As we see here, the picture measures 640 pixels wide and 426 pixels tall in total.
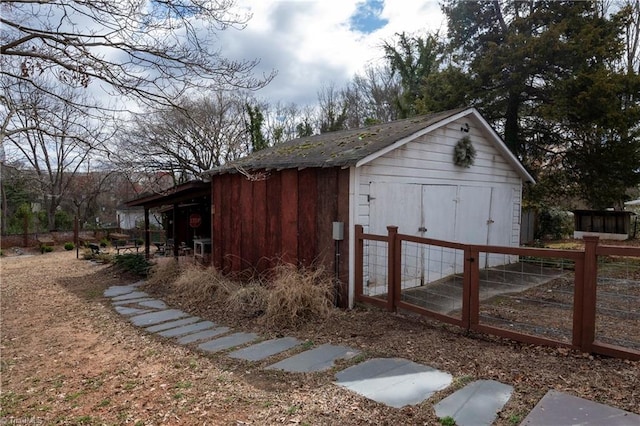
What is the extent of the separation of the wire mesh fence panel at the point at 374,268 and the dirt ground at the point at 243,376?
0.56 metres

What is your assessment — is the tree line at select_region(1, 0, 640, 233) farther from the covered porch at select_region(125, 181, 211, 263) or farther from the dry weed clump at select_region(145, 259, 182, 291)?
the dry weed clump at select_region(145, 259, 182, 291)

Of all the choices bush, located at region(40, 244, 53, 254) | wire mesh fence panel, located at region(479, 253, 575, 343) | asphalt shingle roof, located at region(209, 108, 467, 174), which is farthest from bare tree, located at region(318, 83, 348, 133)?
bush, located at region(40, 244, 53, 254)

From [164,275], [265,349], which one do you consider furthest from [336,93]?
[265,349]

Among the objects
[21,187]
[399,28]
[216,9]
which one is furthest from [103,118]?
[21,187]

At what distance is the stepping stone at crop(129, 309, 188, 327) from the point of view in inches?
227

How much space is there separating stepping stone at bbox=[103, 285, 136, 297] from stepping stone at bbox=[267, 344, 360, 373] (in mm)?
5352

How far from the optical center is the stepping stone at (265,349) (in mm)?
4145

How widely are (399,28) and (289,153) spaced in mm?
13350

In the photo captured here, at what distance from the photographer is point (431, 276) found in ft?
23.6

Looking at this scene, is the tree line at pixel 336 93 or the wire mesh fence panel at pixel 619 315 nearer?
the wire mesh fence panel at pixel 619 315

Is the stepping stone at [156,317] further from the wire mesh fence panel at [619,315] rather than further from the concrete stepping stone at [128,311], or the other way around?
the wire mesh fence panel at [619,315]

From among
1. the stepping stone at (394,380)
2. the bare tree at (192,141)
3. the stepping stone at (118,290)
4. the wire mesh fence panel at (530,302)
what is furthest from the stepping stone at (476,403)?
the bare tree at (192,141)

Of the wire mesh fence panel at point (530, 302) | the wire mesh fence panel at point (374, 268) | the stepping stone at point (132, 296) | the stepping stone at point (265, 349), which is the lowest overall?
the stepping stone at point (132, 296)

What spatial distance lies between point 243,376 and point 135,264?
7563mm
